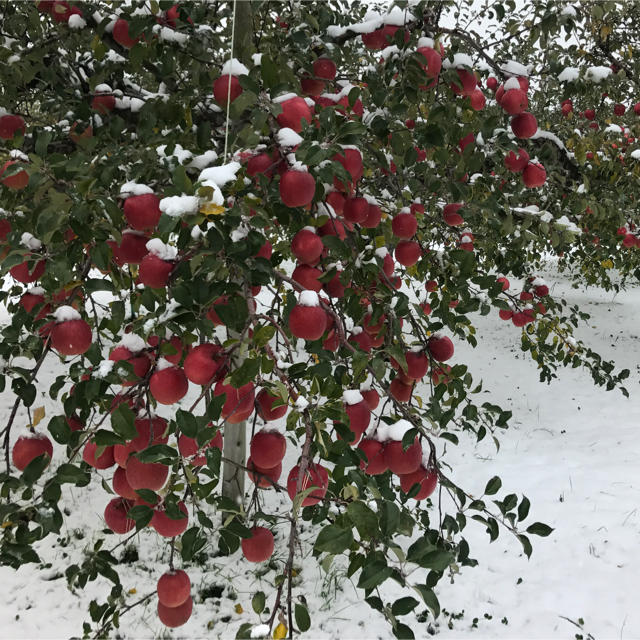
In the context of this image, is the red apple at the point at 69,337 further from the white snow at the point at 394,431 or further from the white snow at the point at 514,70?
the white snow at the point at 514,70

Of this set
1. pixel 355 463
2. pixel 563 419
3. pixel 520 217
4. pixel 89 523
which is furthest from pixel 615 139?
pixel 89 523

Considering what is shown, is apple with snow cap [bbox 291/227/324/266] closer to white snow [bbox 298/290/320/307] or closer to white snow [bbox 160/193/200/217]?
white snow [bbox 298/290/320/307]

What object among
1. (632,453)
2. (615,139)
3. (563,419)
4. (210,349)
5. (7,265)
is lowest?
(563,419)

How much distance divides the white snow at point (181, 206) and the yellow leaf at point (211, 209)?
0.02 meters

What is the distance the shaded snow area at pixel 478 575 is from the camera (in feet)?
8.77

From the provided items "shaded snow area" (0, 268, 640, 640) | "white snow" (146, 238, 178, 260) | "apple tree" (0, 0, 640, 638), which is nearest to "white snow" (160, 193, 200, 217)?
"apple tree" (0, 0, 640, 638)

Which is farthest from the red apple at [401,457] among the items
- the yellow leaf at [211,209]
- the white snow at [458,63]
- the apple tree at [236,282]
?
the white snow at [458,63]

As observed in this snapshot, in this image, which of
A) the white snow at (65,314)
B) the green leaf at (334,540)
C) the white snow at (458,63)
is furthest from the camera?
the white snow at (458,63)

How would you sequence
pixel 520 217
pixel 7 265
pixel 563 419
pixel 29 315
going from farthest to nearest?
pixel 563 419 < pixel 520 217 < pixel 29 315 < pixel 7 265

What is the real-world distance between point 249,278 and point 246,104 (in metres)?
0.34

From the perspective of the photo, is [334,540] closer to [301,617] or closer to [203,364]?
[301,617]

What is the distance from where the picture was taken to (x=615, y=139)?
3617 mm

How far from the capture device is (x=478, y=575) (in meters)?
3.08

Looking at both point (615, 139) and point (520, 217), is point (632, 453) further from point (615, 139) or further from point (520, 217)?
point (520, 217)
